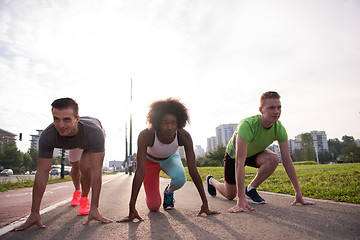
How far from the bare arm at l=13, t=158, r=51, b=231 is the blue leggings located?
59.9 inches

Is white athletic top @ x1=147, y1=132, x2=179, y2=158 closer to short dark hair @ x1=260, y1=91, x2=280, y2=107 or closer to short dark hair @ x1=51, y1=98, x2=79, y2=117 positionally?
short dark hair @ x1=51, y1=98, x2=79, y2=117

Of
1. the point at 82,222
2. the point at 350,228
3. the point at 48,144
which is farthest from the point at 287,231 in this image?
the point at 48,144

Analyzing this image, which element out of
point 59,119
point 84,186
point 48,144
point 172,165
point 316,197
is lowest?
point 316,197

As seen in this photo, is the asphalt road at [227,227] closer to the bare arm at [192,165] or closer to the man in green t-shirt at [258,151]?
the bare arm at [192,165]

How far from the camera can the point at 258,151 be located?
4445mm

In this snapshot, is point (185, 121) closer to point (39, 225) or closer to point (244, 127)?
point (244, 127)

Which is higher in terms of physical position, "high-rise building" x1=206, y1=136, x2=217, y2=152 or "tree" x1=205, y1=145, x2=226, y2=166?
"high-rise building" x1=206, y1=136, x2=217, y2=152

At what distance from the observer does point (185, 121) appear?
3.82 m

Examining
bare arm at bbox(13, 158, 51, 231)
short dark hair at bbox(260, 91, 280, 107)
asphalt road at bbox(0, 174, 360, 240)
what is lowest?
asphalt road at bbox(0, 174, 360, 240)

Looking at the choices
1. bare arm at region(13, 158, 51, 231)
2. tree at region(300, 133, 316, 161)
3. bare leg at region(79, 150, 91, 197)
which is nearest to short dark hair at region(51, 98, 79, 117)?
bare arm at region(13, 158, 51, 231)

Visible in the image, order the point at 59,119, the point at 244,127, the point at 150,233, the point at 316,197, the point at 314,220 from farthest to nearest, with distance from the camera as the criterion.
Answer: the point at 316,197, the point at 244,127, the point at 59,119, the point at 314,220, the point at 150,233

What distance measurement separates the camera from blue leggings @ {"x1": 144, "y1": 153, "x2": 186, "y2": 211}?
3.79m

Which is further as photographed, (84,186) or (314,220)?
(84,186)

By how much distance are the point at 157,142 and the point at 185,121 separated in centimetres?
60
